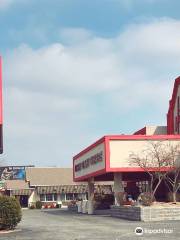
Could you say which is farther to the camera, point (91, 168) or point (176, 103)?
point (176, 103)

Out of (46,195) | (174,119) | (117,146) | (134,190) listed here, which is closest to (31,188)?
(46,195)

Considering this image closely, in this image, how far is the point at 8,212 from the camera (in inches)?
942

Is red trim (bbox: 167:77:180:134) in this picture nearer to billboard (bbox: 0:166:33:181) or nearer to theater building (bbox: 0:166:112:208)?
theater building (bbox: 0:166:112:208)

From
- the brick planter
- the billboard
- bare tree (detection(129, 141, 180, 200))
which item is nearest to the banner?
the billboard

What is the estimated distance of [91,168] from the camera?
42250 millimetres

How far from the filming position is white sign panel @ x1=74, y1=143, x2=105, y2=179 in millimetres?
37438

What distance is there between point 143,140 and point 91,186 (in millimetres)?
13398

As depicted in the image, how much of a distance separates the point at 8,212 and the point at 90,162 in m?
19.0

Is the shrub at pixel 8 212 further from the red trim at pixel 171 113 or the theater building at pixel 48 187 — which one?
the theater building at pixel 48 187

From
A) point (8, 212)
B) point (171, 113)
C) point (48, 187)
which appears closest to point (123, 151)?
point (171, 113)

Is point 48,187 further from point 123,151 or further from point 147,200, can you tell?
point 147,200

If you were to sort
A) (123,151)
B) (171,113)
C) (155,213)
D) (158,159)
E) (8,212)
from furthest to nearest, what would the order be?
1. (171,113)
2. (123,151)
3. (158,159)
4. (155,213)
5. (8,212)

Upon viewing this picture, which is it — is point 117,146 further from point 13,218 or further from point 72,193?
point 72,193

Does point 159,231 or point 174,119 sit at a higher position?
point 174,119
